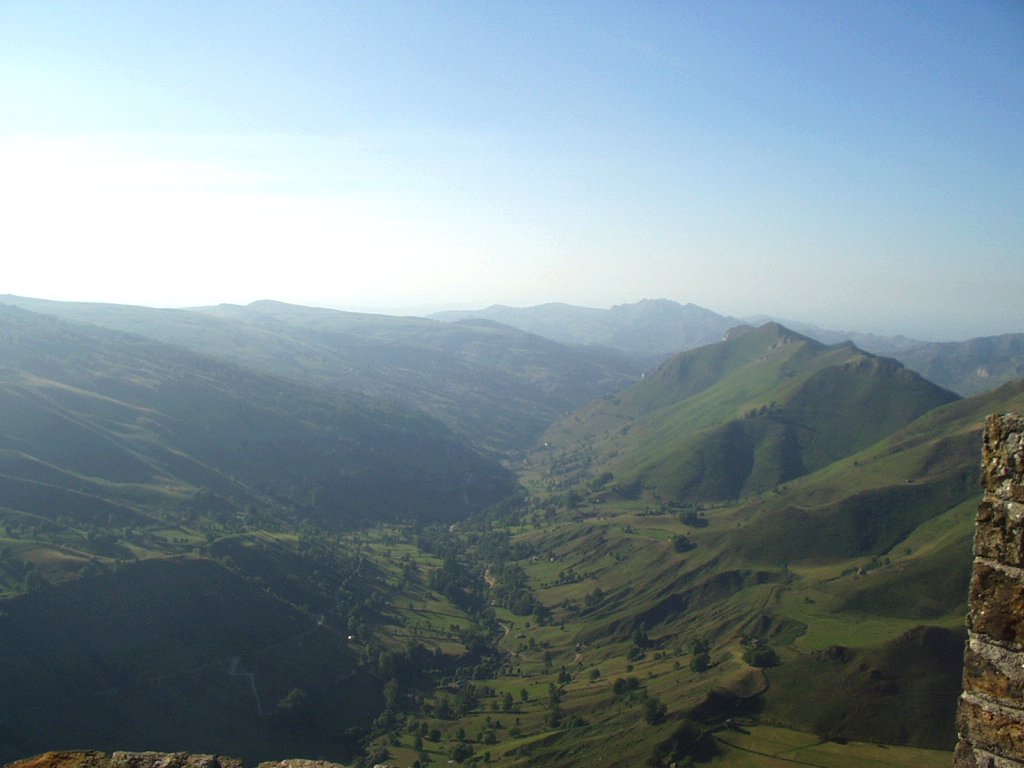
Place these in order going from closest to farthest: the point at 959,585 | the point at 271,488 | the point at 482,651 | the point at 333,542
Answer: the point at 959,585
the point at 482,651
the point at 333,542
the point at 271,488

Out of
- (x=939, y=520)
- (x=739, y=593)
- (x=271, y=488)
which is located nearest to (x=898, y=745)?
(x=739, y=593)

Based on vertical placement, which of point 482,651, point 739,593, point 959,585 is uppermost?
point 959,585

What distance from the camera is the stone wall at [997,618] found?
589 cm

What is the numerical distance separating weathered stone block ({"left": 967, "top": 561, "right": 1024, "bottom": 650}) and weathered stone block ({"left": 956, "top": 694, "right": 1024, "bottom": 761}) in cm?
61

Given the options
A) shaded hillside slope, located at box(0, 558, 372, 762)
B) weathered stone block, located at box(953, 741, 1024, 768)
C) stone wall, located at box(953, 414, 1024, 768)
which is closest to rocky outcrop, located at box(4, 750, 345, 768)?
weathered stone block, located at box(953, 741, 1024, 768)

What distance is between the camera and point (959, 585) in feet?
347

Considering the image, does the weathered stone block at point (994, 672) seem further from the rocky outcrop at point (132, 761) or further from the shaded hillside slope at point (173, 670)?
the shaded hillside slope at point (173, 670)

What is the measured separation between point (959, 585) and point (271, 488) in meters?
166

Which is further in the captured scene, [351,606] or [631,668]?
[351,606]

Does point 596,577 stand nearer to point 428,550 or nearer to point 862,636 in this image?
point 428,550

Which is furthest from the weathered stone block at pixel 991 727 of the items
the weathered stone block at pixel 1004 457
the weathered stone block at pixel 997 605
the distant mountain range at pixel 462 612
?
the distant mountain range at pixel 462 612

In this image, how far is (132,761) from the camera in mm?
7711

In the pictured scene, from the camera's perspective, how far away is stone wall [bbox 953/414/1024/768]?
5.89 meters

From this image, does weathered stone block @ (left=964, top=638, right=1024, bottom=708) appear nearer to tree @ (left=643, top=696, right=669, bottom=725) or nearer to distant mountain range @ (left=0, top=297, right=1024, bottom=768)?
distant mountain range @ (left=0, top=297, right=1024, bottom=768)
